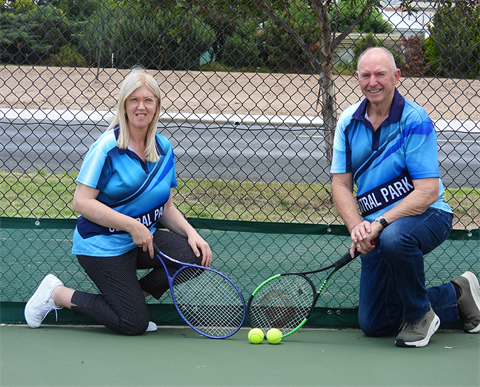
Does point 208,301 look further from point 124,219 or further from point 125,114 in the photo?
point 125,114

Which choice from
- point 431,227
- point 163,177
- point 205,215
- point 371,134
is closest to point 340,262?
point 431,227

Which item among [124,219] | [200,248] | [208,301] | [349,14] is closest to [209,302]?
[208,301]

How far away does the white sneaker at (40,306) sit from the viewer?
10.6 feet

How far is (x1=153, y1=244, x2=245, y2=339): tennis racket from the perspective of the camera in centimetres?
325

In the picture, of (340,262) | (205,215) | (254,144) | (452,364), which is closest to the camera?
(452,364)

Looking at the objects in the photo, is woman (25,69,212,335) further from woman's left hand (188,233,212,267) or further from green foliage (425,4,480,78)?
green foliage (425,4,480,78)

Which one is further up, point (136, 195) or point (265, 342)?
point (136, 195)

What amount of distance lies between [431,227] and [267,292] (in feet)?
3.13

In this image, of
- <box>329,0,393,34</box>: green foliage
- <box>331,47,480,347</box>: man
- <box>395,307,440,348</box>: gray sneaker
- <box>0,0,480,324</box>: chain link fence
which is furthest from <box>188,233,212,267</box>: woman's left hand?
<box>329,0,393,34</box>: green foliage

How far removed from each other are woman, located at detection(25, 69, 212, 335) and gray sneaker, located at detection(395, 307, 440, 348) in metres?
1.12

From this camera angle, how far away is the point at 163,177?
3.17 m

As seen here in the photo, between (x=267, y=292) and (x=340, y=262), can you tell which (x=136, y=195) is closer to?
(x=267, y=292)

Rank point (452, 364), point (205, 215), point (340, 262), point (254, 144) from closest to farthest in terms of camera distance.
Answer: point (452, 364) → point (340, 262) → point (205, 215) → point (254, 144)

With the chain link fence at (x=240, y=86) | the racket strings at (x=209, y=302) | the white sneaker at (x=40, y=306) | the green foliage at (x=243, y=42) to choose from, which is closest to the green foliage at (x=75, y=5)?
the chain link fence at (x=240, y=86)
